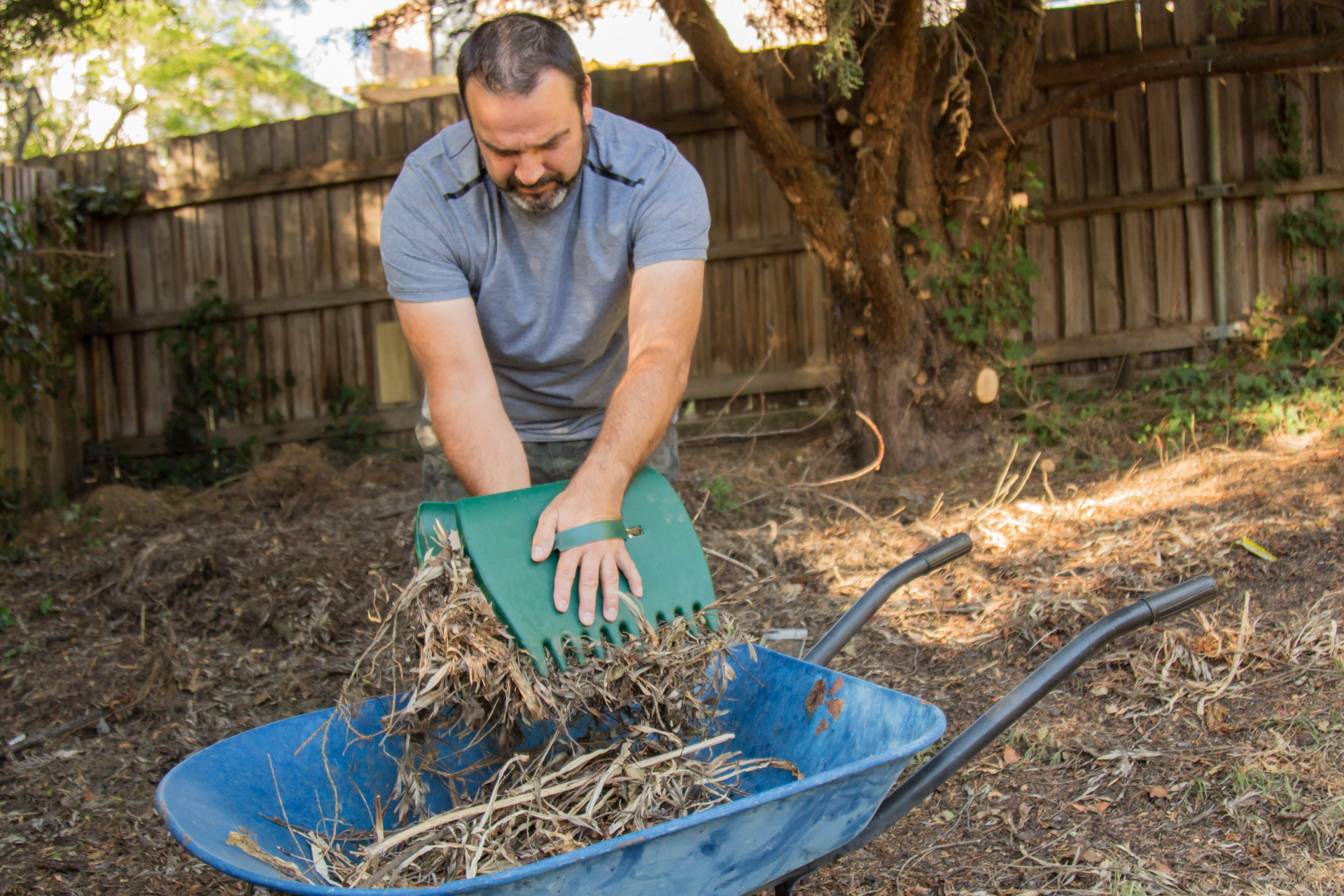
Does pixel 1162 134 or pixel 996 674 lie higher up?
pixel 1162 134

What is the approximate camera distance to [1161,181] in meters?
4.73

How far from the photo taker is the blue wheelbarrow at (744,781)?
3.86 ft

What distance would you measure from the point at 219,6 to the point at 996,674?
49.4 feet

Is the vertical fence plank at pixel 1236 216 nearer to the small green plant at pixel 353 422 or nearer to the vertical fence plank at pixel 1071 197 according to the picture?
the vertical fence plank at pixel 1071 197

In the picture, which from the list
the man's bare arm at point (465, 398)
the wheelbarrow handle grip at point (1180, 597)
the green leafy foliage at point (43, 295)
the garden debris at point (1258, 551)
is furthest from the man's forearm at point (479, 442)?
the green leafy foliage at point (43, 295)

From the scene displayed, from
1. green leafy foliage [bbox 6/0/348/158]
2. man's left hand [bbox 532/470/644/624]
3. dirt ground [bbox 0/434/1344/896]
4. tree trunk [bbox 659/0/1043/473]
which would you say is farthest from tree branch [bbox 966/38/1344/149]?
green leafy foliage [bbox 6/0/348/158]

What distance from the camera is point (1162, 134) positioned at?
471 cm

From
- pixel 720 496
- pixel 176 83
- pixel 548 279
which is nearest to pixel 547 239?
pixel 548 279

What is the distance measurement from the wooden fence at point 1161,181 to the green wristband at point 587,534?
3764mm

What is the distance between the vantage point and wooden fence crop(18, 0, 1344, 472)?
466 centimetres

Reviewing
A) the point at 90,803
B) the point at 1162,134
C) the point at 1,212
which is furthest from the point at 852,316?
the point at 1,212

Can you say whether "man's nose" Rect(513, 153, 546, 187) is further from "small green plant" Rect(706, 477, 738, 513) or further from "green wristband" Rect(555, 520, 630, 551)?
"small green plant" Rect(706, 477, 738, 513)

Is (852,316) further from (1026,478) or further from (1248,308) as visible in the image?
(1248,308)

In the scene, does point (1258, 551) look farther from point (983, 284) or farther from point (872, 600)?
point (983, 284)
